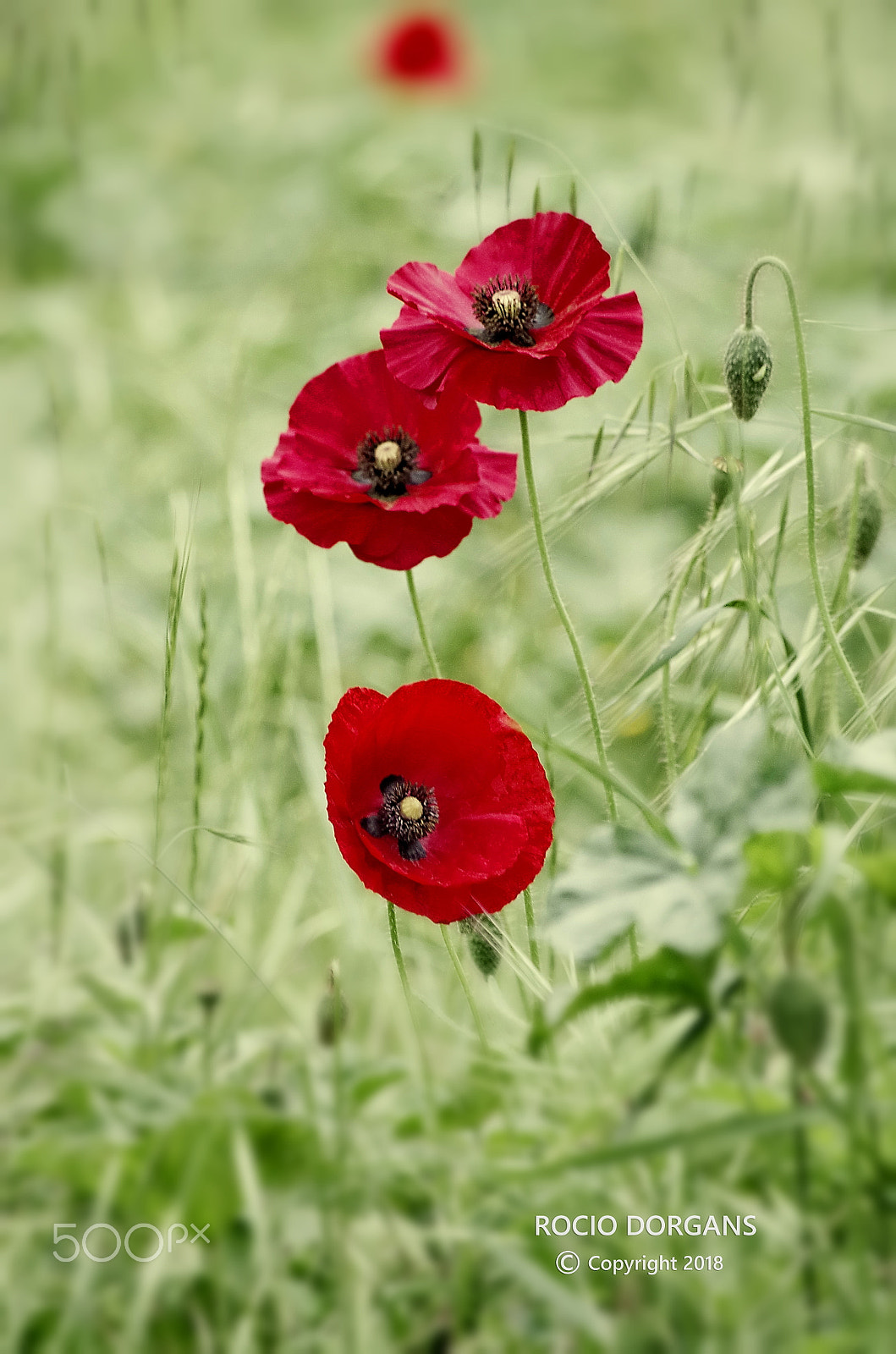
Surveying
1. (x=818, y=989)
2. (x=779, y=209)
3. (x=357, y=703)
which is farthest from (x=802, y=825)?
(x=779, y=209)

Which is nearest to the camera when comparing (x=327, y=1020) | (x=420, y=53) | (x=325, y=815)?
(x=327, y=1020)

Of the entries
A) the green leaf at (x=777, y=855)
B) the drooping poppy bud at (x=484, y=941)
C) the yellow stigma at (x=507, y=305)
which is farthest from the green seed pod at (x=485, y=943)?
the yellow stigma at (x=507, y=305)

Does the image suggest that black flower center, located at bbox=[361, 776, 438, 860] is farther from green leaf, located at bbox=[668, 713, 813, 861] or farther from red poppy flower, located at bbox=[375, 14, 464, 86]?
red poppy flower, located at bbox=[375, 14, 464, 86]

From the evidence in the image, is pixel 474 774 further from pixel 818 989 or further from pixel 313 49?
pixel 313 49

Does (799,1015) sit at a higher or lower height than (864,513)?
lower

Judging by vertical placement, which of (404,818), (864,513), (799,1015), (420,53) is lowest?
(799,1015)

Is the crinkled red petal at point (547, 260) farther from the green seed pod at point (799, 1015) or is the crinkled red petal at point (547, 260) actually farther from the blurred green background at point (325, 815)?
the green seed pod at point (799, 1015)

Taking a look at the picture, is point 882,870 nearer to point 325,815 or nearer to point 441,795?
point 441,795

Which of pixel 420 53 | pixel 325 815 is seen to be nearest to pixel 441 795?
pixel 325 815
